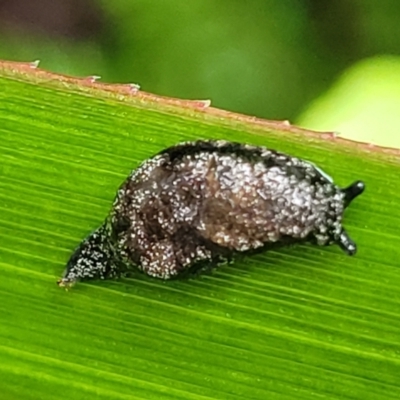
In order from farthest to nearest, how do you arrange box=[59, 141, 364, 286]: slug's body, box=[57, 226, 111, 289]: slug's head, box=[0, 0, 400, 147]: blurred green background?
box=[0, 0, 400, 147]: blurred green background
box=[57, 226, 111, 289]: slug's head
box=[59, 141, 364, 286]: slug's body

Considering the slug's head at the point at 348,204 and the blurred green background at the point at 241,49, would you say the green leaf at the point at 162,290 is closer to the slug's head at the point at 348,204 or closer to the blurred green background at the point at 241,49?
the slug's head at the point at 348,204

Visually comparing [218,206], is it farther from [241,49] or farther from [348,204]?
[241,49]

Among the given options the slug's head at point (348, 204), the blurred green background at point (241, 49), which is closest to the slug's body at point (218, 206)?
the slug's head at point (348, 204)

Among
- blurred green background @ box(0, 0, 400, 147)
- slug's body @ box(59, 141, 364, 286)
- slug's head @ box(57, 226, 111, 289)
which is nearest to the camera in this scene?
slug's body @ box(59, 141, 364, 286)

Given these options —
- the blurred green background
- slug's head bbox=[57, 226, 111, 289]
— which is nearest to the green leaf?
slug's head bbox=[57, 226, 111, 289]

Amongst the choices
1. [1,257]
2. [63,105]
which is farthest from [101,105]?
[1,257]

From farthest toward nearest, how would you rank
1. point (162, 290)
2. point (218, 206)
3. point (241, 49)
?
1. point (241, 49)
2. point (162, 290)
3. point (218, 206)

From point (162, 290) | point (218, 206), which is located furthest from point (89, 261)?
point (218, 206)

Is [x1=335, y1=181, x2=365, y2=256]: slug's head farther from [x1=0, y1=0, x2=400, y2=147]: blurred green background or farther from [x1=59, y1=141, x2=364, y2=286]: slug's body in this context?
[x1=0, y1=0, x2=400, y2=147]: blurred green background
